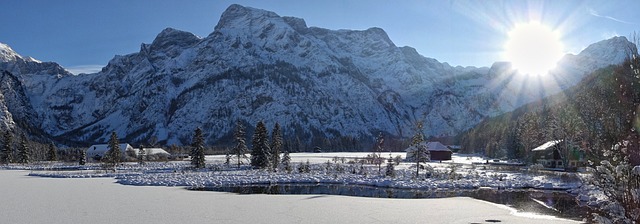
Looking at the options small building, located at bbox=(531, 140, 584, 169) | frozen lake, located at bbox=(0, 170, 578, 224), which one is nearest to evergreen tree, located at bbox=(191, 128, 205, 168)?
frozen lake, located at bbox=(0, 170, 578, 224)

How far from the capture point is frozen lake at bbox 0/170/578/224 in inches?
758

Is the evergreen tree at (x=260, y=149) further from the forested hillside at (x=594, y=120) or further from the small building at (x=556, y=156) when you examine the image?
the small building at (x=556, y=156)

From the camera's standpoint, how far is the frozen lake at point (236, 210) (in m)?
19.2

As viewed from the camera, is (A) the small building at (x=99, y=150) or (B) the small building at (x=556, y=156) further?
(A) the small building at (x=99, y=150)

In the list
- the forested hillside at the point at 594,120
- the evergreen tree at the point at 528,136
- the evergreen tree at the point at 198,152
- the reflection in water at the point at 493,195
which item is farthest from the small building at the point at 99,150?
the forested hillside at the point at 594,120

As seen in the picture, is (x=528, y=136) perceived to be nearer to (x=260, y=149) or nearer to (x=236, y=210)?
(x=260, y=149)

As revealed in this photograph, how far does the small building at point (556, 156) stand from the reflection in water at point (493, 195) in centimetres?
3827

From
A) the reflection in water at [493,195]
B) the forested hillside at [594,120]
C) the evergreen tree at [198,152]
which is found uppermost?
the forested hillside at [594,120]

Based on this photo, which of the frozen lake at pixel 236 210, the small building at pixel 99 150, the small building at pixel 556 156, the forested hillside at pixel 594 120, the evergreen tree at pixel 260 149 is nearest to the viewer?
the forested hillside at pixel 594 120

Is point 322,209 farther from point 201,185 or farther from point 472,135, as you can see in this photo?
point 472,135

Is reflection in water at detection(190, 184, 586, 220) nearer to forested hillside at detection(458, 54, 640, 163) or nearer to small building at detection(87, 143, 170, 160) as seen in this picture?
forested hillside at detection(458, 54, 640, 163)

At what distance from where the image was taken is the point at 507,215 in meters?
22.0

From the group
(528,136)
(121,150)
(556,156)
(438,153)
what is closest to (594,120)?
(556,156)

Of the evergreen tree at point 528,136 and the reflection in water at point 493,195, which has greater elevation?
the evergreen tree at point 528,136
